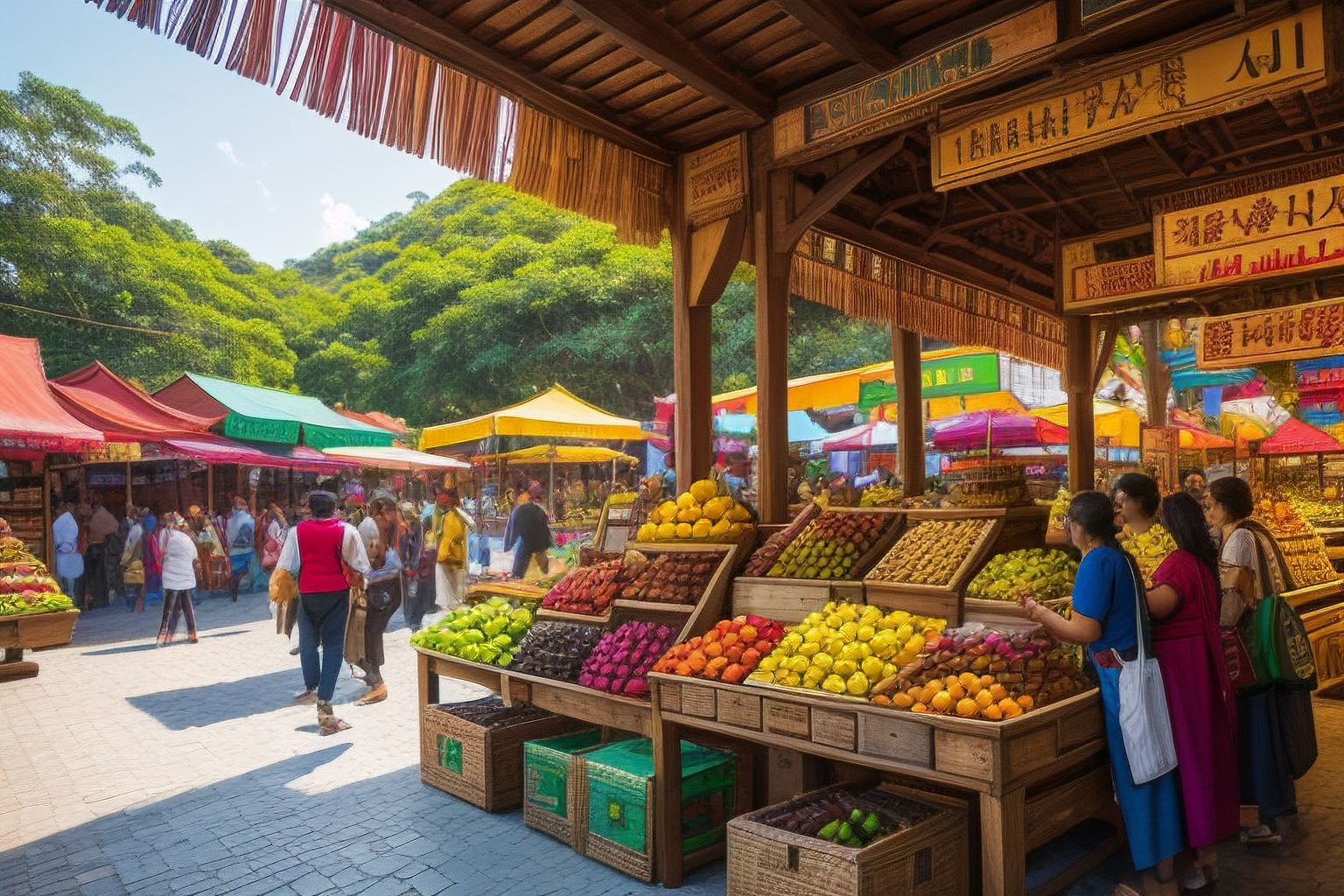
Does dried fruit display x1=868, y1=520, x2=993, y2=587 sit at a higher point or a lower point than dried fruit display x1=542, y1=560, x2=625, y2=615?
higher

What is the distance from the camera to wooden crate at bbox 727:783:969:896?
2.97 m

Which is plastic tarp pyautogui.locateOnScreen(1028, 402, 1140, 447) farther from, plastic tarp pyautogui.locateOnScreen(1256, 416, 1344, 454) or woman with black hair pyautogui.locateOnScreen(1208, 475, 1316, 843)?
woman with black hair pyautogui.locateOnScreen(1208, 475, 1316, 843)

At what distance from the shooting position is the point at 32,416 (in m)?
11.6

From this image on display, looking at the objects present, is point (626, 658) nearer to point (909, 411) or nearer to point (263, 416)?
point (909, 411)

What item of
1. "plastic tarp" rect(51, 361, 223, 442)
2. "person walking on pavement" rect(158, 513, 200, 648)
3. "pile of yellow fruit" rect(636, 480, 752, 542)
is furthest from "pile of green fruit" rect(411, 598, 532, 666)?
"plastic tarp" rect(51, 361, 223, 442)

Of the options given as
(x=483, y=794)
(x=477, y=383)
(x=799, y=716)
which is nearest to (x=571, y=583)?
(x=483, y=794)

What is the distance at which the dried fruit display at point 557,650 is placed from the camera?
4777 millimetres

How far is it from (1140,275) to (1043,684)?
5.46m

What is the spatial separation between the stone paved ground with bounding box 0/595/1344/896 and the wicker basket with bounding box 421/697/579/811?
0.35ft

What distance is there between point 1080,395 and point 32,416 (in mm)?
13670

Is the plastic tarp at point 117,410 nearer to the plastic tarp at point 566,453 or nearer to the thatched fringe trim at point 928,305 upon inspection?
the plastic tarp at point 566,453

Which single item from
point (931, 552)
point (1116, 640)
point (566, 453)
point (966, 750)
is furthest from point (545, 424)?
point (966, 750)

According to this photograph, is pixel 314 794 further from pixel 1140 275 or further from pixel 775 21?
pixel 1140 275

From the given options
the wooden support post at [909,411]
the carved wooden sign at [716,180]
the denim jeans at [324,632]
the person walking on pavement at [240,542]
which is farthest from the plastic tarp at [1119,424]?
the person walking on pavement at [240,542]
